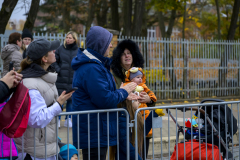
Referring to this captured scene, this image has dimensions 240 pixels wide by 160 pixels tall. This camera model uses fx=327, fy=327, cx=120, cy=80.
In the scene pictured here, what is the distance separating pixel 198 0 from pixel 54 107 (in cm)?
2328

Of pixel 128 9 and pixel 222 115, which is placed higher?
pixel 128 9

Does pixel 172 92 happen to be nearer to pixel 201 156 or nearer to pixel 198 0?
pixel 201 156

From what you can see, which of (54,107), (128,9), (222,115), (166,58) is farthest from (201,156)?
(128,9)

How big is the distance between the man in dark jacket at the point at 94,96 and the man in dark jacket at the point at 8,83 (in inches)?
31.1

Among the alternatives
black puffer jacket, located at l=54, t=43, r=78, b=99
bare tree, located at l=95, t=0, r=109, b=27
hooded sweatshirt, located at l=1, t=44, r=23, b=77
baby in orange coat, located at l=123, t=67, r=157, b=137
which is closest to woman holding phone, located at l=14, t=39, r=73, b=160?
baby in orange coat, located at l=123, t=67, r=157, b=137

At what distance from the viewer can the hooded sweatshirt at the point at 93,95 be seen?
328 cm

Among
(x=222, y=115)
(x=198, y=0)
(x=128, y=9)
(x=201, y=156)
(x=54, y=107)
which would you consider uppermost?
(x=198, y=0)

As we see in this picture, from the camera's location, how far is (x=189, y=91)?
12852mm

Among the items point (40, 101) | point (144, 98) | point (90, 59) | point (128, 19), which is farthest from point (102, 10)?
point (40, 101)

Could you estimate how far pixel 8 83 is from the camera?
2596 mm

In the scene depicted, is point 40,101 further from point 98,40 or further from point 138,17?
point 138,17

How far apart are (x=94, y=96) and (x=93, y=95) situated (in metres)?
0.02

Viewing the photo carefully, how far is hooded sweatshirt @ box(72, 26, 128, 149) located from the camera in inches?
129

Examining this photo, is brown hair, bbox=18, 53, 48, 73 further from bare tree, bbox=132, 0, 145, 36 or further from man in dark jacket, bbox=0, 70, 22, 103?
bare tree, bbox=132, 0, 145, 36
